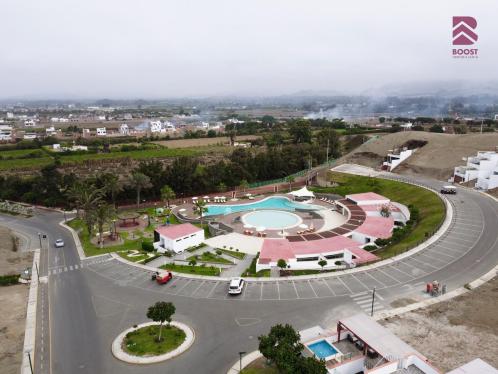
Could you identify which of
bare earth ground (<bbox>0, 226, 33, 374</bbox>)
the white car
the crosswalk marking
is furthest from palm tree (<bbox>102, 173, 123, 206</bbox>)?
the crosswalk marking

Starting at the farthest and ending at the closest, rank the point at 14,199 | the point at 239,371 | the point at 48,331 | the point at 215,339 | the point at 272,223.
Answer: the point at 14,199
the point at 272,223
the point at 48,331
the point at 215,339
the point at 239,371

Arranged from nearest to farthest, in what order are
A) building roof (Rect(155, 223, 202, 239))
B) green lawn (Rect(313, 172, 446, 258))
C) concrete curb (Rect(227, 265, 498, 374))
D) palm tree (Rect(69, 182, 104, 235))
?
concrete curb (Rect(227, 265, 498, 374)) < green lawn (Rect(313, 172, 446, 258)) < building roof (Rect(155, 223, 202, 239)) < palm tree (Rect(69, 182, 104, 235))

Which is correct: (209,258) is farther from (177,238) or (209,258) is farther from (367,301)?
(367,301)

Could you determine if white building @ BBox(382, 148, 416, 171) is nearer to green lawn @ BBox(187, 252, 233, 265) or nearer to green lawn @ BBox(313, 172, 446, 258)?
green lawn @ BBox(313, 172, 446, 258)

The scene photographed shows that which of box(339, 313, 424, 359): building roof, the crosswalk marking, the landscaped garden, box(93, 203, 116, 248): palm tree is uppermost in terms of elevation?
box(93, 203, 116, 248): palm tree

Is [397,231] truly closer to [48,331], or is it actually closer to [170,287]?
[170,287]

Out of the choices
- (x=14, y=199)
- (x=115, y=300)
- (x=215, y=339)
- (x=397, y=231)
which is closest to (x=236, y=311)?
(x=215, y=339)
